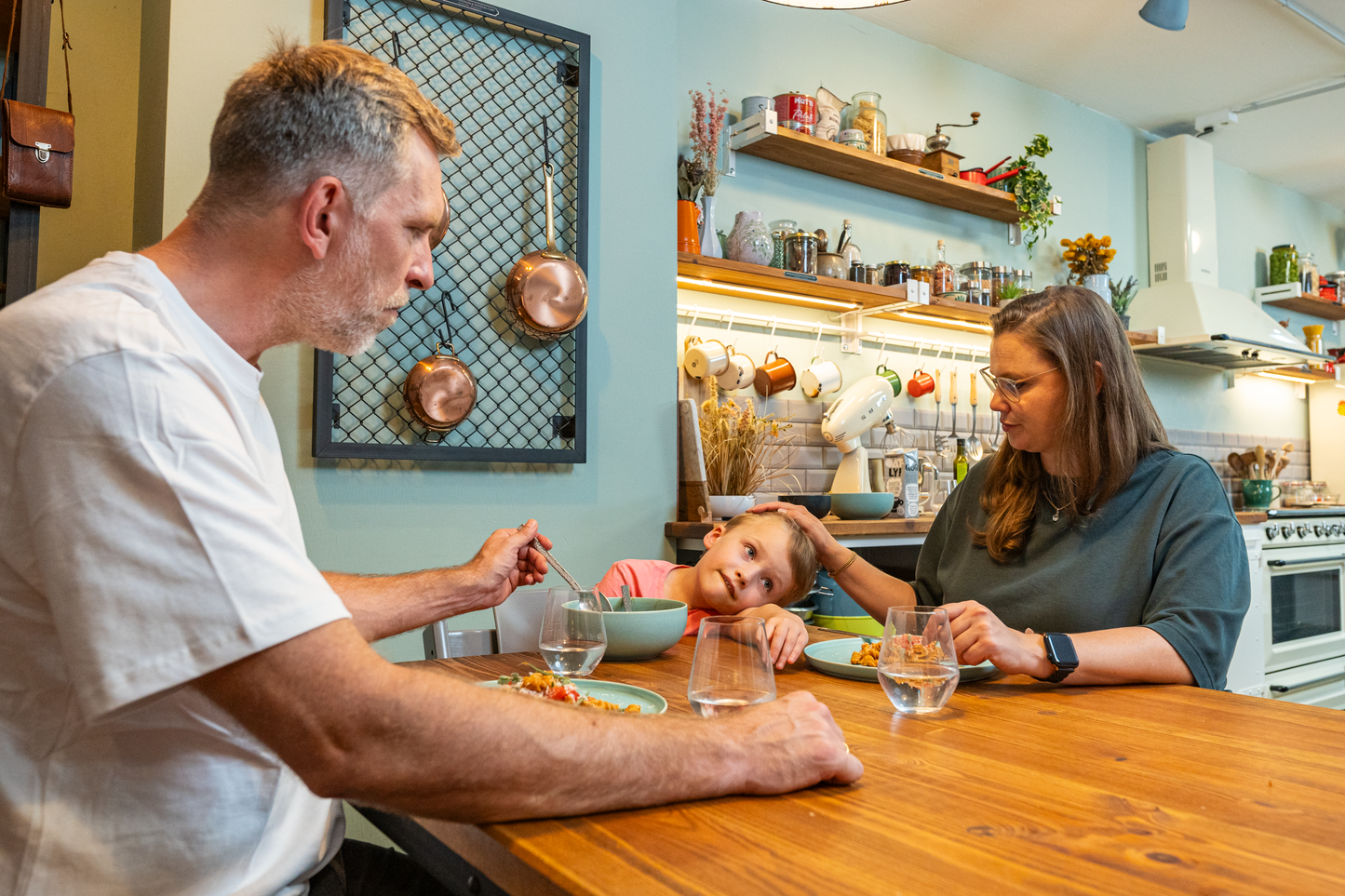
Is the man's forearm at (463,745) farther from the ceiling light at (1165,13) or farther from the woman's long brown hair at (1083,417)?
the ceiling light at (1165,13)

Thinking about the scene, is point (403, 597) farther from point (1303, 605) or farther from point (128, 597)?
point (1303, 605)

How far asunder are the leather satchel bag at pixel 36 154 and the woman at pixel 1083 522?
1.69m

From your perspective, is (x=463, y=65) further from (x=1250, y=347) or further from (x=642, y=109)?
(x=1250, y=347)

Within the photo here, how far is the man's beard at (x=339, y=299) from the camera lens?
3.34ft

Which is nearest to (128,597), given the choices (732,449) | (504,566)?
(504,566)

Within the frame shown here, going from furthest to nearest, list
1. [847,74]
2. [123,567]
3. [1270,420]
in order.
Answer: [1270,420]
[847,74]
[123,567]

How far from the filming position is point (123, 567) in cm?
67

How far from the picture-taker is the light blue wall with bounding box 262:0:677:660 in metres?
2.35

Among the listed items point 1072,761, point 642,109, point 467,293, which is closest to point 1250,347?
point 642,109

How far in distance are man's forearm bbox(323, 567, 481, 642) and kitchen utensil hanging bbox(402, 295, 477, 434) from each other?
932 millimetres

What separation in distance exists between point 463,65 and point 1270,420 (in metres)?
5.82

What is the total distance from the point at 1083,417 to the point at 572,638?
1.04 m

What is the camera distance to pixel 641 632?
4.58ft

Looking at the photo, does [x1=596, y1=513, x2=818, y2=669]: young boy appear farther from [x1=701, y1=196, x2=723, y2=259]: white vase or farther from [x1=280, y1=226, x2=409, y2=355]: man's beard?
[x1=701, y1=196, x2=723, y2=259]: white vase
